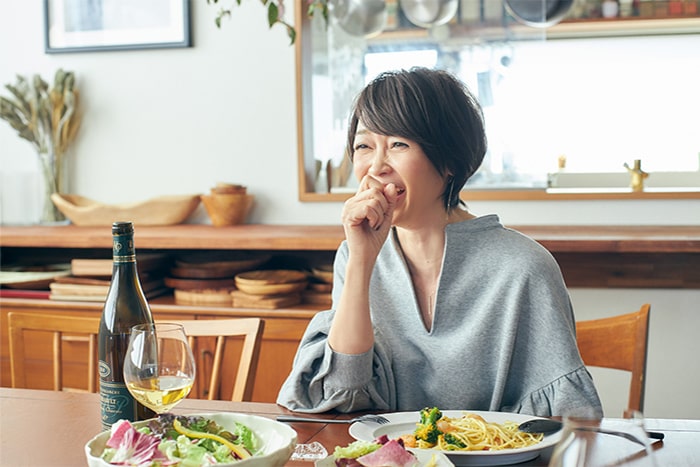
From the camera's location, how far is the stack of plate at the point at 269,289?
2.70 m

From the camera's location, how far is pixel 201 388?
2756 millimetres

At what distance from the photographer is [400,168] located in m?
1.63

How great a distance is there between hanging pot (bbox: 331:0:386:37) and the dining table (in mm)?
1886

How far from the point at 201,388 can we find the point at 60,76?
1.40 meters

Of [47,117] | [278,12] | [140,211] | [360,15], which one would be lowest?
[140,211]

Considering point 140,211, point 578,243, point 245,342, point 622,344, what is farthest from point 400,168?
point 140,211

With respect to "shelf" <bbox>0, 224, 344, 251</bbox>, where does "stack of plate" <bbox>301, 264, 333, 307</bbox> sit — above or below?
below

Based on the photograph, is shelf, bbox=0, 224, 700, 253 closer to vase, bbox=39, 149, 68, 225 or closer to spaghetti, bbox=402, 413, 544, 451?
vase, bbox=39, 149, 68, 225

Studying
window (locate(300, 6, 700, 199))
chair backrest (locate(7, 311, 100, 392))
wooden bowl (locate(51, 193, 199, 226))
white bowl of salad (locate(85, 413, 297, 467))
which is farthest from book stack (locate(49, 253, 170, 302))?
white bowl of salad (locate(85, 413, 297, 467))

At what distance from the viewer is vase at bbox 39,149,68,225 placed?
3324mm

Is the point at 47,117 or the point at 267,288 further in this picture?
the point at 47,117

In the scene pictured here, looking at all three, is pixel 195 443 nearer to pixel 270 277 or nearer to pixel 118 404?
pixel 118 404

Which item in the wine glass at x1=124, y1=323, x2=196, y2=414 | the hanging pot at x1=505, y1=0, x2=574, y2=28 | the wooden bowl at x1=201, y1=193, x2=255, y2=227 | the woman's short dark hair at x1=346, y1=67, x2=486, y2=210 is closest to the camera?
the wine glass at x1=124, y1=323, x2=196, y2=414

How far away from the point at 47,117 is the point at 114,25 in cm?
45
